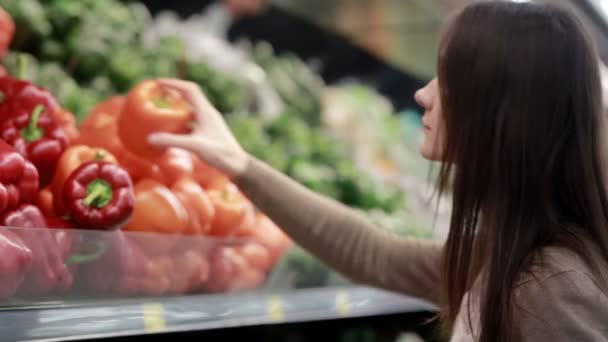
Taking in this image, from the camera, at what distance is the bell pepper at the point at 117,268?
1216 mm

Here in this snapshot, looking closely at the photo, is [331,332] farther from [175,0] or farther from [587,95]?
[587,95]

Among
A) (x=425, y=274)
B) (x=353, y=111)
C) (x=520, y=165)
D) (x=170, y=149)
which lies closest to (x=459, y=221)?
(x=520, y=165)

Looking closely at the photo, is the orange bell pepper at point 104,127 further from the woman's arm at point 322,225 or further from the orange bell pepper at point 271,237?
the orange bell pepper at point 271,237

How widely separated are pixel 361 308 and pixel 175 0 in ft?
4.58

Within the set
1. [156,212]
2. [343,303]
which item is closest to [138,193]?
[156,212]

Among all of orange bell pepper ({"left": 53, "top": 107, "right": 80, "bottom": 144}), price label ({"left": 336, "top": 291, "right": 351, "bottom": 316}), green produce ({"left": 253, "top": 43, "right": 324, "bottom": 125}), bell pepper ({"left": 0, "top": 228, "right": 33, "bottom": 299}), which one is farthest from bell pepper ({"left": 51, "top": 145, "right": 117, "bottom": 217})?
green produce ({"left": 253, "top": 43, "right": 324, "bottom": 125})

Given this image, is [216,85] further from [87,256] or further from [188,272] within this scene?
[87,256]

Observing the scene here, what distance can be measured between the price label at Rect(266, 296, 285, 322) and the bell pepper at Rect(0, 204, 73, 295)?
0.50 m

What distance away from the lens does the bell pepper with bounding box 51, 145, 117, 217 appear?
1.29 m

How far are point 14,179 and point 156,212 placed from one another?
30cm

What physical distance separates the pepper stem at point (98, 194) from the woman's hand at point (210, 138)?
224 millimetres

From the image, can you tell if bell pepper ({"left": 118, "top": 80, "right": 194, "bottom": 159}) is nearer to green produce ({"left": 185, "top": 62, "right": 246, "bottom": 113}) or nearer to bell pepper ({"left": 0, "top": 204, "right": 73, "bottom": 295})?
bell pepper ({"left": 0, "top": 204, "right": 73, "bottom": 295})

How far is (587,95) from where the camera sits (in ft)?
3.95

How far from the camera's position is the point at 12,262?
3.43ft
